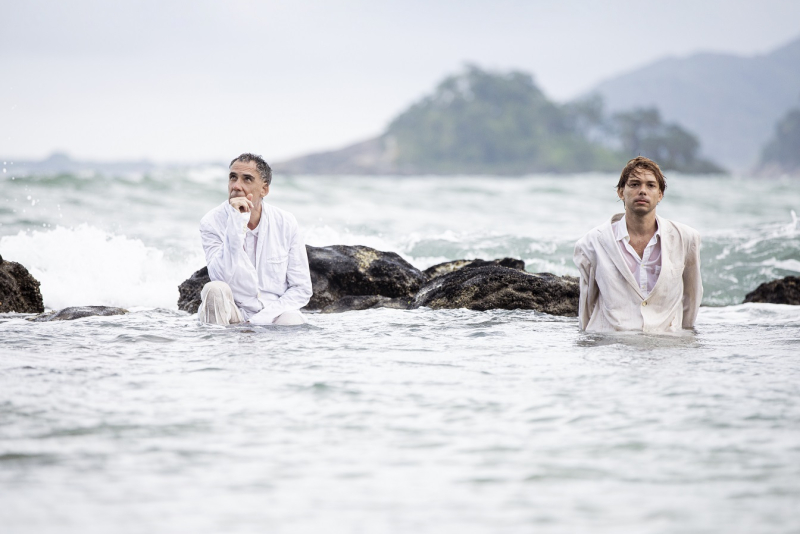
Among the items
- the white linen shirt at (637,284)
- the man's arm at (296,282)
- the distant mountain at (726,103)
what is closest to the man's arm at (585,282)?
the white linen shirt at (637,284)

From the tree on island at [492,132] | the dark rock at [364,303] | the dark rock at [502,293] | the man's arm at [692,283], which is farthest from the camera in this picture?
the tree on island at [492,132]

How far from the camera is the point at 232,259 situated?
6125mm

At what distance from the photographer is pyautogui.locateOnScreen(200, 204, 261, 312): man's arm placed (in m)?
6.04

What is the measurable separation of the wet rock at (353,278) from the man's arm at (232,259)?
79.9 inches

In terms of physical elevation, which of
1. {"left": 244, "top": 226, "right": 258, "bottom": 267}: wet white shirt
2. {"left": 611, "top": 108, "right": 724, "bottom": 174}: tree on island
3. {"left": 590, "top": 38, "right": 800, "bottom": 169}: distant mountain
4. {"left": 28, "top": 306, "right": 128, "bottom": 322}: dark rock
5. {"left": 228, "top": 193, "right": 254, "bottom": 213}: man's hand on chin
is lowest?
{"left": 28, "top": 306, "right": 128, "bottom": 322}: dark rock

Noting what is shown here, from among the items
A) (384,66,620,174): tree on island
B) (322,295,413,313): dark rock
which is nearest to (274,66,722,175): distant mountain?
(384,66,620,174): tree on island

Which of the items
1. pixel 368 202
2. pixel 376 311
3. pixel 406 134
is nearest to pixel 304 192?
pixel 368 202

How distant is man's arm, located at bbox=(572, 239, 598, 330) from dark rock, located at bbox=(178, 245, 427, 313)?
2.46 metres

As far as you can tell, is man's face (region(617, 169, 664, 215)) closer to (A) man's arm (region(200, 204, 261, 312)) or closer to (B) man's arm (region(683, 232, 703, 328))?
(B) man's arm (region(683, 232, 703, 328))

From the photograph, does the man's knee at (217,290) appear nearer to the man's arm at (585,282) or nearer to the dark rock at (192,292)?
the dark rock at (192,292)

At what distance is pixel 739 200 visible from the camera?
31.0 meters

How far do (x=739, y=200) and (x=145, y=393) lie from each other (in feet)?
99.4

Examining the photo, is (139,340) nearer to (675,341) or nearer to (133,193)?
(675,341)

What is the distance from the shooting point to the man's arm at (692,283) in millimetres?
5699
